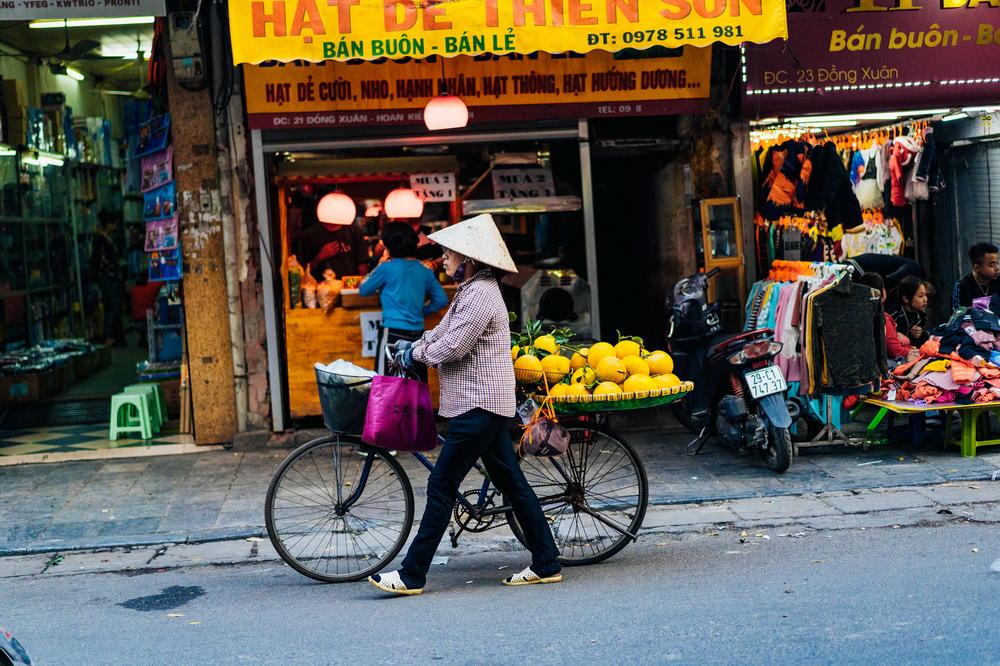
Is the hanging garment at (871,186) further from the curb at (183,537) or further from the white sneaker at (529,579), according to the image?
the white sneaker at (529,579)

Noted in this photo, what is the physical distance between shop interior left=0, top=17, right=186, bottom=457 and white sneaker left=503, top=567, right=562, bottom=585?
5140 millimetres

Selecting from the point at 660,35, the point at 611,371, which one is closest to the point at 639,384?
the point at 611,371

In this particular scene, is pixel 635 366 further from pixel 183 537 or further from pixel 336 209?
pixel 336 209

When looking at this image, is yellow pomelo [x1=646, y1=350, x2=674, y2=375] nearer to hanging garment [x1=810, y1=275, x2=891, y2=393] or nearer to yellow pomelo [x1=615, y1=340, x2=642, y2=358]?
yellow pomelo [x1=615, y1=340, x2=642, y2=358]

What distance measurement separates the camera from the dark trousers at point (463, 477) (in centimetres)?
559

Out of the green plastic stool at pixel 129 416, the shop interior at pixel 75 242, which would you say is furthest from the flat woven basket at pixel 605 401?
the green plastic stool at pixel 129 416

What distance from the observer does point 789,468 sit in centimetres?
812

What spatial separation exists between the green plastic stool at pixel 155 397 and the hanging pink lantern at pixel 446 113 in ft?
12.1

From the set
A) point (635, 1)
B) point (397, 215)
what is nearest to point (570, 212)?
point (397, 215)

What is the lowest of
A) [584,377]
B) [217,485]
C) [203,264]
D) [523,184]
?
[217,485]

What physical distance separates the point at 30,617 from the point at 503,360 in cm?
262

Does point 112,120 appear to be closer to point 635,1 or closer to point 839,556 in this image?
point 635,1

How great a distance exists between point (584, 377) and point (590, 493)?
0.63m

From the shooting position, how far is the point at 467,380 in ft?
18.3
